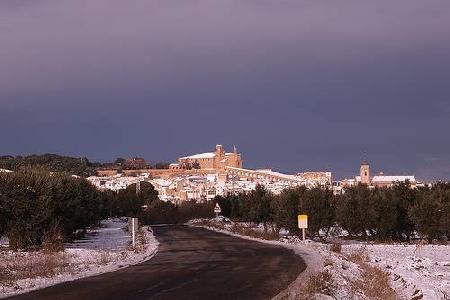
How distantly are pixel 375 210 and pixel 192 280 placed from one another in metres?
29.6

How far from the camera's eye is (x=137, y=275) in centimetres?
2036

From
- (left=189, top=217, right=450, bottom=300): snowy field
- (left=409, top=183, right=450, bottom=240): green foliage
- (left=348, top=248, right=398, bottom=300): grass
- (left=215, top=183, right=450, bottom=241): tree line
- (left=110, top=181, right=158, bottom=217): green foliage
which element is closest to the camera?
(left=189, top=217, right=450, bottom=300): snowy field

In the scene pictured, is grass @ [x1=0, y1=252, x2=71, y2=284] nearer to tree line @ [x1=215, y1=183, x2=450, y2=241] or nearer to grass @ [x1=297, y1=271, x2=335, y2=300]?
grass @ [x1=297, y1=271, x2=335, y2=300]

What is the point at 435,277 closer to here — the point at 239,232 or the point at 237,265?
the point at 237,265

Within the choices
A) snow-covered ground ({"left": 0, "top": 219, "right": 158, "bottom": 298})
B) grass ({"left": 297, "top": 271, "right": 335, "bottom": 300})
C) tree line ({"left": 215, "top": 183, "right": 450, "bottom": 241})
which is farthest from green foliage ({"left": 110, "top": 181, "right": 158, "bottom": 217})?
grass ({"left": 297, "top": 271, "right": 335, "bottom": 300})

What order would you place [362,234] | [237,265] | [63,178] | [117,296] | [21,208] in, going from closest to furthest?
[117,296] → [237,265] → [21,208] → [63,178] → [362,234]

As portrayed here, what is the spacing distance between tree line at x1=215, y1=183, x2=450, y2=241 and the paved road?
1950cm

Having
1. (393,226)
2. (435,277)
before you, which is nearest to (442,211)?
(393,226)

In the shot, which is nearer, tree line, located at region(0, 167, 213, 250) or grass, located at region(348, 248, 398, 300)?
grass, located at region(348, 248, 398, 300)

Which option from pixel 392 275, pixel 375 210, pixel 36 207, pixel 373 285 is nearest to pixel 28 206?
A: pixel 36 207

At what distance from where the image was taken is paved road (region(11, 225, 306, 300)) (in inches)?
610

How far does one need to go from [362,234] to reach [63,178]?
76.0ft

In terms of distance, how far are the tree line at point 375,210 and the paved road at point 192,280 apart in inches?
768

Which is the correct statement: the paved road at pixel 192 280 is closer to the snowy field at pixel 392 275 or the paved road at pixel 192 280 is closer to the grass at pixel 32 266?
the snowy field at pixel 392 275
